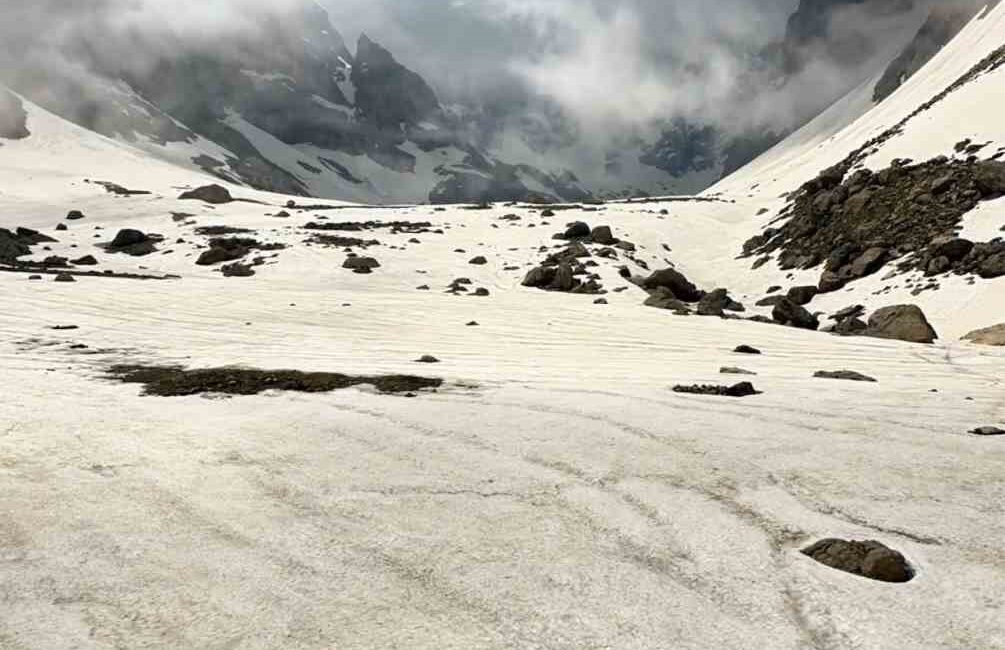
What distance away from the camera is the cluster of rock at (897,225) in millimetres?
20250

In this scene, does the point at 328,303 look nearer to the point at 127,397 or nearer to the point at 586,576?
the point at 127,397

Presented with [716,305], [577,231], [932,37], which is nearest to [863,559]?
[716,305]

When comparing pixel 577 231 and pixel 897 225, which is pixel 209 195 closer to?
pixel 577 231

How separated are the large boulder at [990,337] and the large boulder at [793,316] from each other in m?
5.15

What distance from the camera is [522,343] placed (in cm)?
1271

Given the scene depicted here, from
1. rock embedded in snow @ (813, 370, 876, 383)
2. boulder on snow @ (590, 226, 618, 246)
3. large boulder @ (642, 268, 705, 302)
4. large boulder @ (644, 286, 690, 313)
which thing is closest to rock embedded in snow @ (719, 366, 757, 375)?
rock embedded in snow @ (813, 370, 876, 383)

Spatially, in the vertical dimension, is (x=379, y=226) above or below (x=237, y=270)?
above

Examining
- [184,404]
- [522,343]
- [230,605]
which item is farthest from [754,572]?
[522,343]

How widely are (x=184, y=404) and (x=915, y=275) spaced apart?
21.4 meters

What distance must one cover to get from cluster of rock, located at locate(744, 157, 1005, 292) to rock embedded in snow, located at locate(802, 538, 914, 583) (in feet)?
61.8

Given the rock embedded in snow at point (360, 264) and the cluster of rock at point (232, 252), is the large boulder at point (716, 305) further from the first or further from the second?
the cluster of rock at point (232, 252)

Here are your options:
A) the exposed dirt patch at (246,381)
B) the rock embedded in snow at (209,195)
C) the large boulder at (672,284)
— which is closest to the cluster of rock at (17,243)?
the exposed dirt patch at (246,381)

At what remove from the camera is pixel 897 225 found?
24734mm

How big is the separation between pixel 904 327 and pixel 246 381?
534 inches
